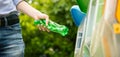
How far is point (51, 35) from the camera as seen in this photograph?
16.9 feet

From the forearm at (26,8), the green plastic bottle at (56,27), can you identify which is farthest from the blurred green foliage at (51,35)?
the green plastic bottle at (56,27)

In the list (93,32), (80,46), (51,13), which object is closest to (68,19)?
(51,13)

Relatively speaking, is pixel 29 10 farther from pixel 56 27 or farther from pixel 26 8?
pixel 56 27

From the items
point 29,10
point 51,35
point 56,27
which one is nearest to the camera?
point 56,27

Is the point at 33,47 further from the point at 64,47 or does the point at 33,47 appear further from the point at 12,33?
the point at 12,33

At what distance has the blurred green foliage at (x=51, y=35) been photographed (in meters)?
5.01

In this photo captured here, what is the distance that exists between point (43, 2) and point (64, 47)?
563 millimetres

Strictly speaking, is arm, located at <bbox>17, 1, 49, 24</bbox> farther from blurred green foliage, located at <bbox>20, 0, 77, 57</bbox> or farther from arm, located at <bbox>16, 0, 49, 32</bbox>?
blurred green foliage, located at <bbox>20, 0, 77, 57</bbox>

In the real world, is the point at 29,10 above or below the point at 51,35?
above

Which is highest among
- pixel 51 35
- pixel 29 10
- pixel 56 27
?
pixel 29 10

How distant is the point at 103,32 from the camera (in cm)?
209

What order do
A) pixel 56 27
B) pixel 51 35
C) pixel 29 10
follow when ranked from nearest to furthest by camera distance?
pixel 56 27 → pixel 29 10 → pixel 51 35

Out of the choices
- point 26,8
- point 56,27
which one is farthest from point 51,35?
point 56,27

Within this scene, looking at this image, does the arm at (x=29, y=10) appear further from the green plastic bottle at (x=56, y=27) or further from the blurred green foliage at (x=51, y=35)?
the blurred green foliage at (x=51, y=35)
